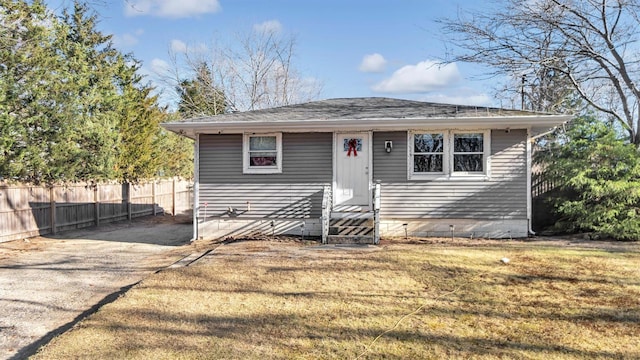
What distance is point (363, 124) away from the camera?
883cm

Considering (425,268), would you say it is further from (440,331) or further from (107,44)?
(107,44)

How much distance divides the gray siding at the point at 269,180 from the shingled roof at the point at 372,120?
1.23 feet

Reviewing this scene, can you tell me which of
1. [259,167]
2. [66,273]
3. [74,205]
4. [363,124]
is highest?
Answer: [363,124]

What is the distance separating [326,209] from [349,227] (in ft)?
2.17

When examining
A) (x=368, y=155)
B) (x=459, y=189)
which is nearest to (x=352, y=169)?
(x=368, y=155)

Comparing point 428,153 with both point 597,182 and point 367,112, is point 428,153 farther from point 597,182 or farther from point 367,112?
point 597,182

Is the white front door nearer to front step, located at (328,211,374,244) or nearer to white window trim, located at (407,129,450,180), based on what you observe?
front step, located at (328,211,374,244)

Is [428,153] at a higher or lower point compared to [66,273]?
higher

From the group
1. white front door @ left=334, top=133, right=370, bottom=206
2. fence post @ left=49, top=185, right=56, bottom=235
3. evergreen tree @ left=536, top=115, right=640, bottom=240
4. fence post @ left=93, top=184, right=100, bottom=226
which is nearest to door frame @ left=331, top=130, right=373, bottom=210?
white front door @ left=334, top=133, right=370, bottom=206

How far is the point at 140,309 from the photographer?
175 inches

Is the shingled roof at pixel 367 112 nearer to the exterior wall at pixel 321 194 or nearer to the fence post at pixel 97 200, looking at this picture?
the exterior wall at pixel 321 194

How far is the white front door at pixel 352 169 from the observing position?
932cm

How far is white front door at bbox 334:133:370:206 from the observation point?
30.6 ft

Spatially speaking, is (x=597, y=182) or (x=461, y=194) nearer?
(x=597, y=182)
